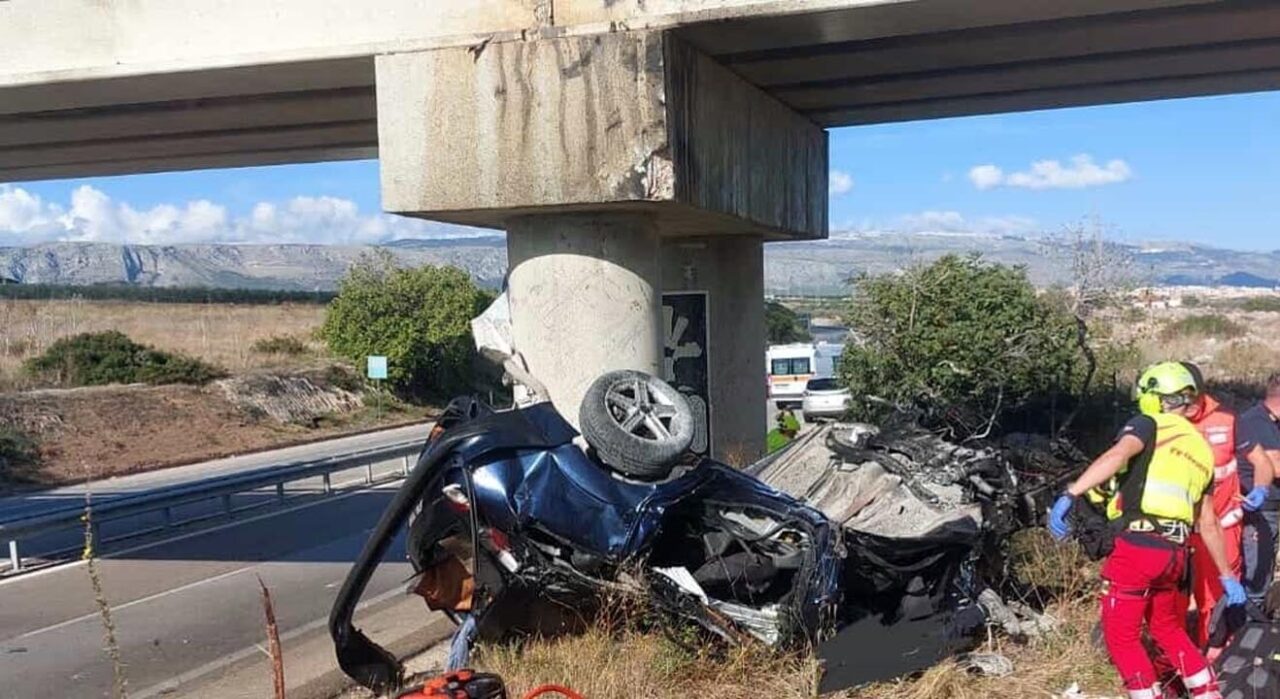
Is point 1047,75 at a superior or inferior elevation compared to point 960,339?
superior

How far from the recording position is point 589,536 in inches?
246

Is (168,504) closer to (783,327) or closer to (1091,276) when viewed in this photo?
(1091,276)

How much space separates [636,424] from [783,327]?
5802cm

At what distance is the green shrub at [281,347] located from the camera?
44.1 meters

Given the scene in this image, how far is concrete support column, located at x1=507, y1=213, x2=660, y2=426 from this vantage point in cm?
→ 830

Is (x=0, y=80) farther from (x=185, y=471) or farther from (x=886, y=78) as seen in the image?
(x=185, y=471)

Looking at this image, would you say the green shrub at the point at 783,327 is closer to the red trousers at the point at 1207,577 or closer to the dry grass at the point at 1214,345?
the dry grass at the point at 1214,345

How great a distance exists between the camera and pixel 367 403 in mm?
38656

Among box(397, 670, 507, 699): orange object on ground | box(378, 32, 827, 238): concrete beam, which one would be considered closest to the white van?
box(378, 32, 827, 238): concrete beam

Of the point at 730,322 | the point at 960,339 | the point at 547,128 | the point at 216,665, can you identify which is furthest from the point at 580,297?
the point at 960,339

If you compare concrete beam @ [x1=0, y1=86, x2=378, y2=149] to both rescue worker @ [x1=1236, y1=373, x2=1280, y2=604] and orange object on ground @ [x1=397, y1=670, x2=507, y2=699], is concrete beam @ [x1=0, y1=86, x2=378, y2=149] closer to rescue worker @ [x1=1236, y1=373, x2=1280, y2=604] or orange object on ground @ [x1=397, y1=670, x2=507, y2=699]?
orange object on ground @ [x1=397, y1=670, x2=507, y2=699]

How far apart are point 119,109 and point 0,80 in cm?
172

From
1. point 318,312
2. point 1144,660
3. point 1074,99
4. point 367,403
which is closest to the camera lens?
point 1144,660

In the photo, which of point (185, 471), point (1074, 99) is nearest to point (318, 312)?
point (185, 471)
